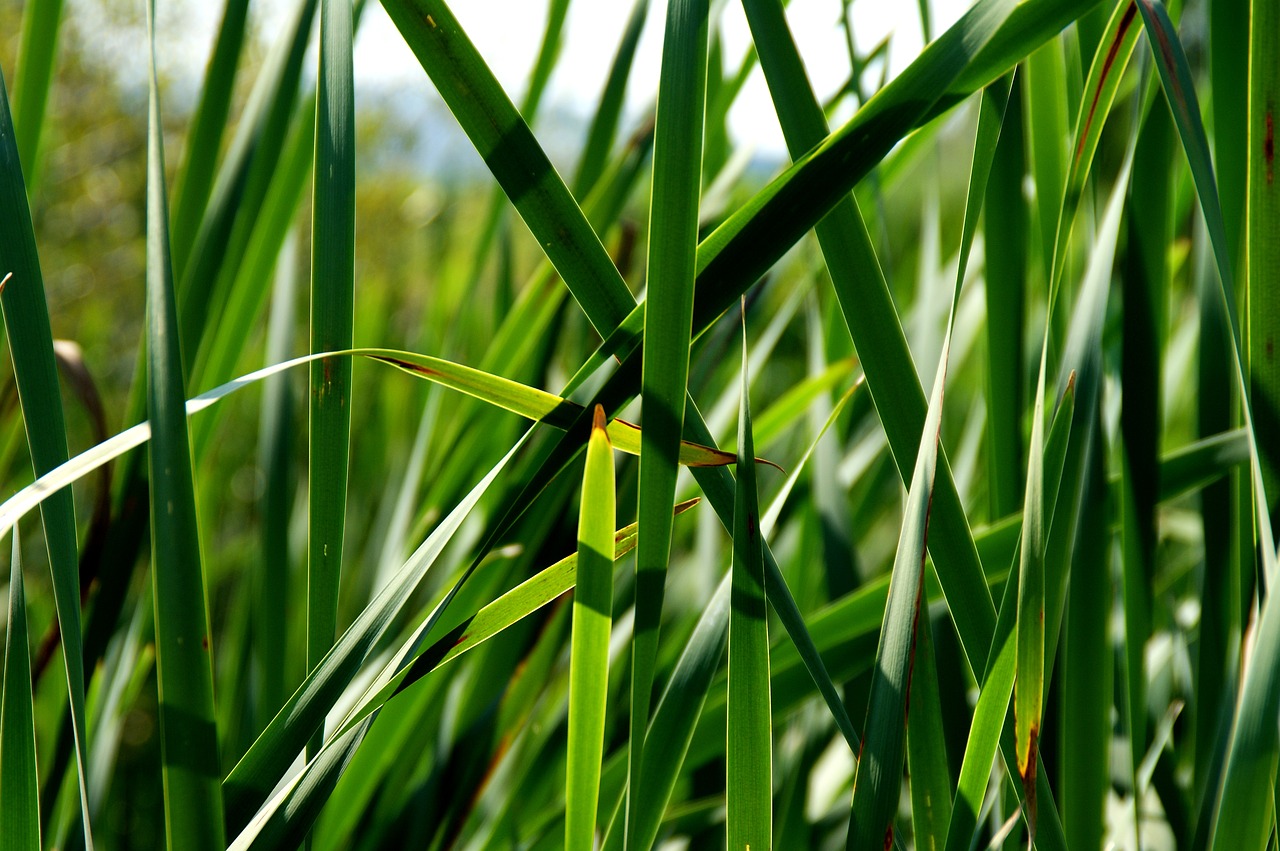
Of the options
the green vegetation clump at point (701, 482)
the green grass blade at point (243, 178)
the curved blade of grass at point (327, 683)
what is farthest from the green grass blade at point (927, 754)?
the green grass blade at point (243, 178)

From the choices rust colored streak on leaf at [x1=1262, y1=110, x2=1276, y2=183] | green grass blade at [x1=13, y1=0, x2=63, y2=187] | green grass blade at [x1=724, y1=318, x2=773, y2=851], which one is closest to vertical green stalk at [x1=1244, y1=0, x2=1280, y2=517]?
rust colored streak on leaf at [x1=1262, y1=110, x2=1276, y2=183]

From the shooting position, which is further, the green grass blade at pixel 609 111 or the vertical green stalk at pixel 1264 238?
the green grass blade at pixel 609 111

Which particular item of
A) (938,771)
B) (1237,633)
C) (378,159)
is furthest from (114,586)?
(378,159)

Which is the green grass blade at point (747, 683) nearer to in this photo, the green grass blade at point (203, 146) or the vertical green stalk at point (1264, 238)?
the vertical green stalk at point (1264, 238)

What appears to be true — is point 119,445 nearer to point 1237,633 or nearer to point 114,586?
point 114,586

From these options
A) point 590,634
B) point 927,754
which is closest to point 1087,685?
point 927,754

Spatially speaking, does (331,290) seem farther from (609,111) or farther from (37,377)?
(609,111)

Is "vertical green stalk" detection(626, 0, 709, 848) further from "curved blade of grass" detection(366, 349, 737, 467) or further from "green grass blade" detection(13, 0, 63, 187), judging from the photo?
"green grass blade" detection(13, 0, 63, 187)
